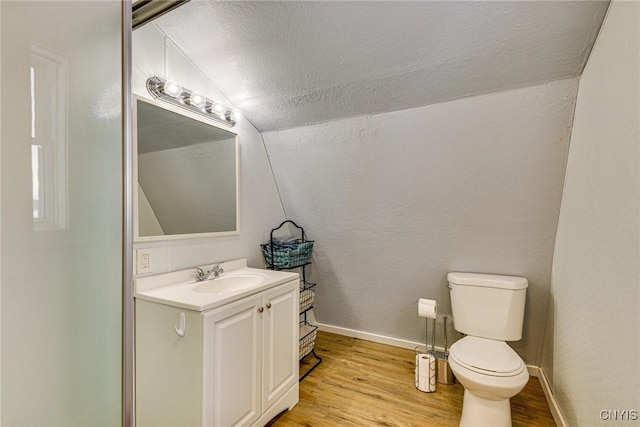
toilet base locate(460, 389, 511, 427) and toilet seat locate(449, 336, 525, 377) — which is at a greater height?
toilet seat locate(449, 336, 525, 377)

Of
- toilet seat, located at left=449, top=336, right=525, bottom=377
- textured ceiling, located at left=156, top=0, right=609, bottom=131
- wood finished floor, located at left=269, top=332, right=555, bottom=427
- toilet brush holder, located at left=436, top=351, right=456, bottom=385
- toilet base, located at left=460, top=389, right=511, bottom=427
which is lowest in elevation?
wood finished floor, located at left=269, top=332, right=555, bottom=427

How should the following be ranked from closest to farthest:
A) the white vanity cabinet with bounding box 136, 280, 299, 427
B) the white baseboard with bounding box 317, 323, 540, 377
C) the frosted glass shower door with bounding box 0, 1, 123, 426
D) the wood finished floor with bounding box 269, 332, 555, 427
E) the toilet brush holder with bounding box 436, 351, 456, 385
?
the frosted glass shower door with bounding box 0, 1, 123, 426 → the white vanity cabinet with bounding box 136, 280, 299, 427 → the wood finished floor with bounding box 269, 332, 555, 427 → the toilet brush holder with bounding box 436, 351, 456, 385 → the white baseboard with bounding box 317, 323, 540, 377

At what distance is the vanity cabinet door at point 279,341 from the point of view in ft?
5.24

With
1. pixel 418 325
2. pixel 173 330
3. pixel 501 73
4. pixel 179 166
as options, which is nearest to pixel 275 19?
pixel 179 166

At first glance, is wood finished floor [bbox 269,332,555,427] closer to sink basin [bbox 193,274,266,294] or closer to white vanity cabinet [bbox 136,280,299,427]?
white vanity cabinet [bbox 136,280,299,427]

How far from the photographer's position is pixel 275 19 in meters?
1.42

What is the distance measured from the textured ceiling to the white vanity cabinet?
4.21 ft

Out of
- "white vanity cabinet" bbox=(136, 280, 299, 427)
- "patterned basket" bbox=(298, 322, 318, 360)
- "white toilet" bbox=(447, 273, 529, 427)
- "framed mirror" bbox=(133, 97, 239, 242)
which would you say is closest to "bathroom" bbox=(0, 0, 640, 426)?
"framed mirror" bbox=(133, 97, 239, 242)

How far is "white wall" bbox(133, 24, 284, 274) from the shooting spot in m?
1.55

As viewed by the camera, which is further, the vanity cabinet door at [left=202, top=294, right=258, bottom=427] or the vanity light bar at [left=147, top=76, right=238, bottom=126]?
the vanity light bar at [left=147, top=76, right=238, bottom=126]

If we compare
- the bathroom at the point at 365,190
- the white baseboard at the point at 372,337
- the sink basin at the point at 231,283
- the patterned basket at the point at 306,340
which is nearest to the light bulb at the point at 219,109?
the bathroom at the point at 365,190

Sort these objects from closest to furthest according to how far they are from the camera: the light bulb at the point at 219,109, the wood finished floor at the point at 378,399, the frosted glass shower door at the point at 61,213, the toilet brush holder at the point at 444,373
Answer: the frosted glass shower door at the point at 61,213 → the wood finished floor at the point at 378,399 → the light bulb at the point at 219,109 → the toilet brush holder at the point at 444,373

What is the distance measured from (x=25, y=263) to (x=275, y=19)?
4.55 feet

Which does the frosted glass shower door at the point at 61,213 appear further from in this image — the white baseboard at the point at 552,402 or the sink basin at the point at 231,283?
the white baseboard at the point at 552,402
